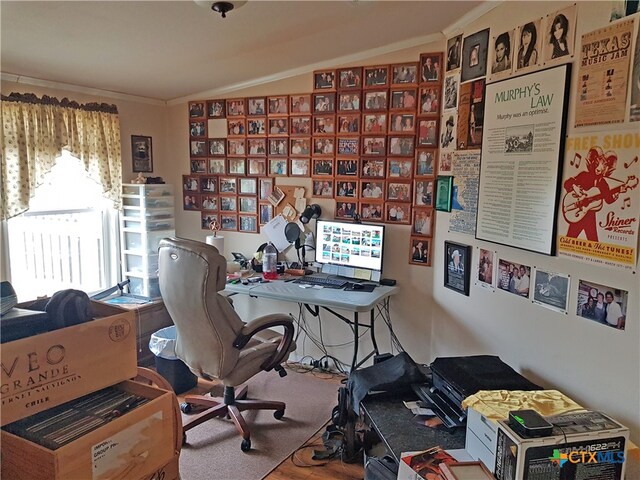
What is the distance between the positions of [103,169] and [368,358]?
247cm

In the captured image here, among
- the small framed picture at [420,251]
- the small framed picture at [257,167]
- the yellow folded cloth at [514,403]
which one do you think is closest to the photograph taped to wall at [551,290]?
the yellow folded cloth at [514,403]

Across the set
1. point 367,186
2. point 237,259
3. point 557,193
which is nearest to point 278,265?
point 237,259

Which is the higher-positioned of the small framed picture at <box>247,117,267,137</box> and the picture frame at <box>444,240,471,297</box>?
the small framed picture at <box>247,117,267,137</box>

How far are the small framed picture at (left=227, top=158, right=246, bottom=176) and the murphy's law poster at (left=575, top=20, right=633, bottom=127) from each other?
100 inches

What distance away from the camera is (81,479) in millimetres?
952

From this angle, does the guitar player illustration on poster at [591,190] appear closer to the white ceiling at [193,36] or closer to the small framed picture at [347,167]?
the white ceiling at [193,36]

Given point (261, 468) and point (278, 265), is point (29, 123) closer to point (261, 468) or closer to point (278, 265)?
point (278, 265)

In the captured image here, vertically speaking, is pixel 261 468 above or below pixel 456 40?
below

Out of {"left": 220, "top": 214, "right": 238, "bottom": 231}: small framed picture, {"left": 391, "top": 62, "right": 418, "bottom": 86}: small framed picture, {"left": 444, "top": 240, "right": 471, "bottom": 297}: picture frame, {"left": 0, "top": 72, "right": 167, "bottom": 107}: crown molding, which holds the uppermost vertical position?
{"left": 391, "top": 62, "right": 418, "bottom": 86}: small framed picture

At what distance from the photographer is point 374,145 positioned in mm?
3113

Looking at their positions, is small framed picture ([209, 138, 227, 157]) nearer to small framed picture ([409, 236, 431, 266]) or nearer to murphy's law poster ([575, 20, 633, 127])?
small framed picture ([409, 236, 431, 266])

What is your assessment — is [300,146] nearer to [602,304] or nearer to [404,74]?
[404,74]

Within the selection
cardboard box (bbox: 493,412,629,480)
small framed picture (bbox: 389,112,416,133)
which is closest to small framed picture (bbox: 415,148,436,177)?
small framed picture (bbox: 389,112,416,133)

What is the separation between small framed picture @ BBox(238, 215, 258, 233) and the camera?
369 centimetres
